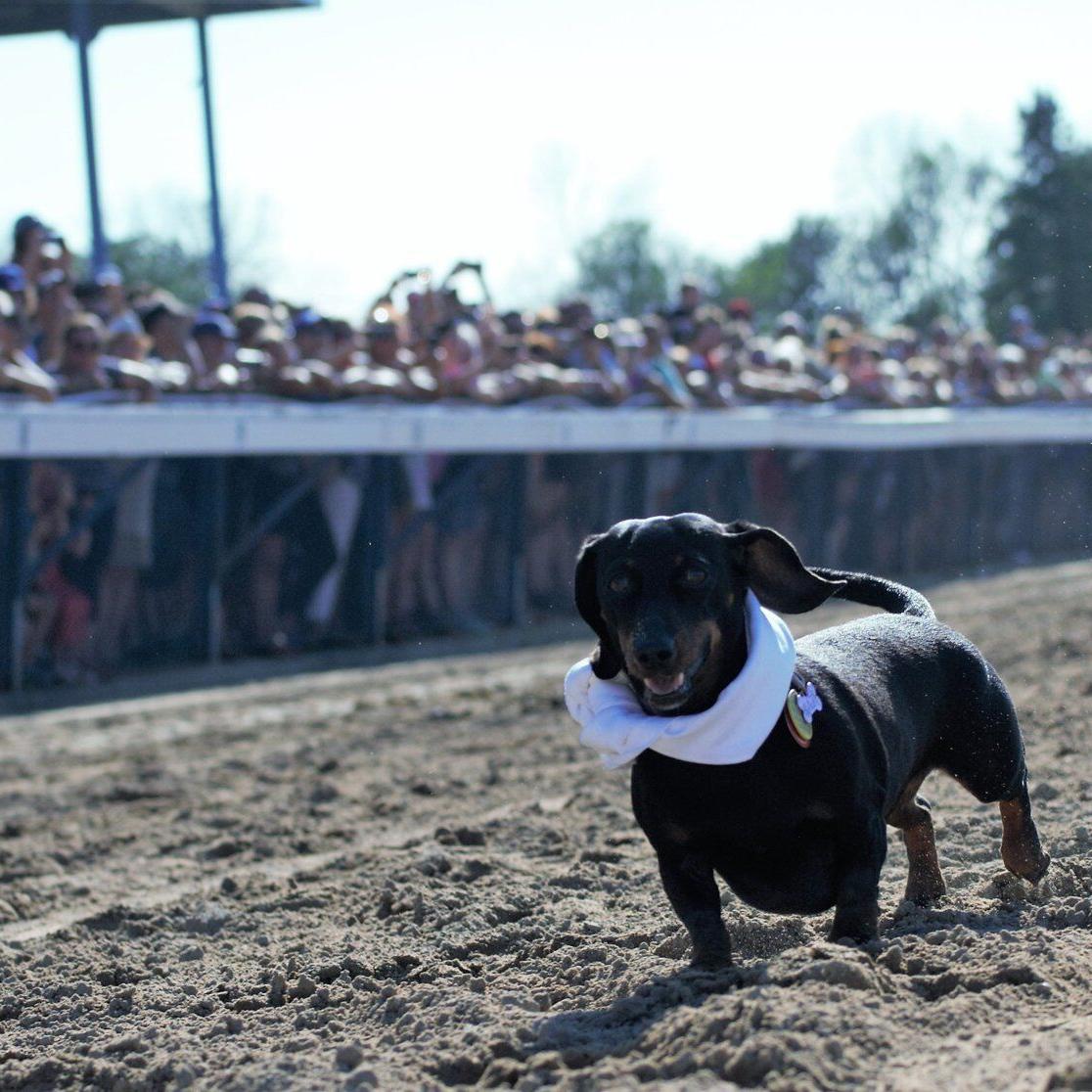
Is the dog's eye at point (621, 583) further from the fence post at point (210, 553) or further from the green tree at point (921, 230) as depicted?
the green tree at point (921, 230)

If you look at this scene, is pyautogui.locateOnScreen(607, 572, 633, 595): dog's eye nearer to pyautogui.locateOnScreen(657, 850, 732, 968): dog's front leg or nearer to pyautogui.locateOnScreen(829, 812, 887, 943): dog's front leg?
pyautogui.locateOnScreen(657, 850, 732, 968): dog's front leg

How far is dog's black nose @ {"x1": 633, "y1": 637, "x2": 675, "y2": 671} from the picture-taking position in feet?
12.8

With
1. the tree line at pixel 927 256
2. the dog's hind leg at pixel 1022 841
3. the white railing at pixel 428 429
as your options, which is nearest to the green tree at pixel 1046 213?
the tree line at pixel 927 256

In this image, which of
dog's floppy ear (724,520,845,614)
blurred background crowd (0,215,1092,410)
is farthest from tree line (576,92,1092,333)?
dog's floppy ear (724,520,845,614)

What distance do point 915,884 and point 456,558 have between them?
8738mm

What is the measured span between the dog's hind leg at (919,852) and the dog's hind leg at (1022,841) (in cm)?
20

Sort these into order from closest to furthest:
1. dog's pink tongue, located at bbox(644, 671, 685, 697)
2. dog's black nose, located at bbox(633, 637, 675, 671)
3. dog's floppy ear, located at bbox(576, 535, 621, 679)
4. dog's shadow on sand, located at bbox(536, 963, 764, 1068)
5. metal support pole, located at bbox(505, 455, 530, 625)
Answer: dog's shadow on sand, located at bbox(536, 963, 764, 1068), dog's black nose, located at bbox(633, 637, 675, 671), dog's pink tongue, located at bbox(644, 671, 685, 697), dog's floppy ear, located at bbox(576, 535, 621, 679), metal support pole, located at bbox(505, 455, 530, 625)

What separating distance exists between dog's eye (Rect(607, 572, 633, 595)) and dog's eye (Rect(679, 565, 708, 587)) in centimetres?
12

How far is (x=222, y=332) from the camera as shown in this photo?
11984mm

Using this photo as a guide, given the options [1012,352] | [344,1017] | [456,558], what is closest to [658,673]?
[344,1017]

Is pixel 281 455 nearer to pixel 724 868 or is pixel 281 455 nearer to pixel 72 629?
pixel 72 629

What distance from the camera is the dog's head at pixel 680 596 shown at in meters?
3.99

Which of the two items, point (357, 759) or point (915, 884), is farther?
point (357, 759)

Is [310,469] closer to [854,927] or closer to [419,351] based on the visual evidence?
[419,351]
